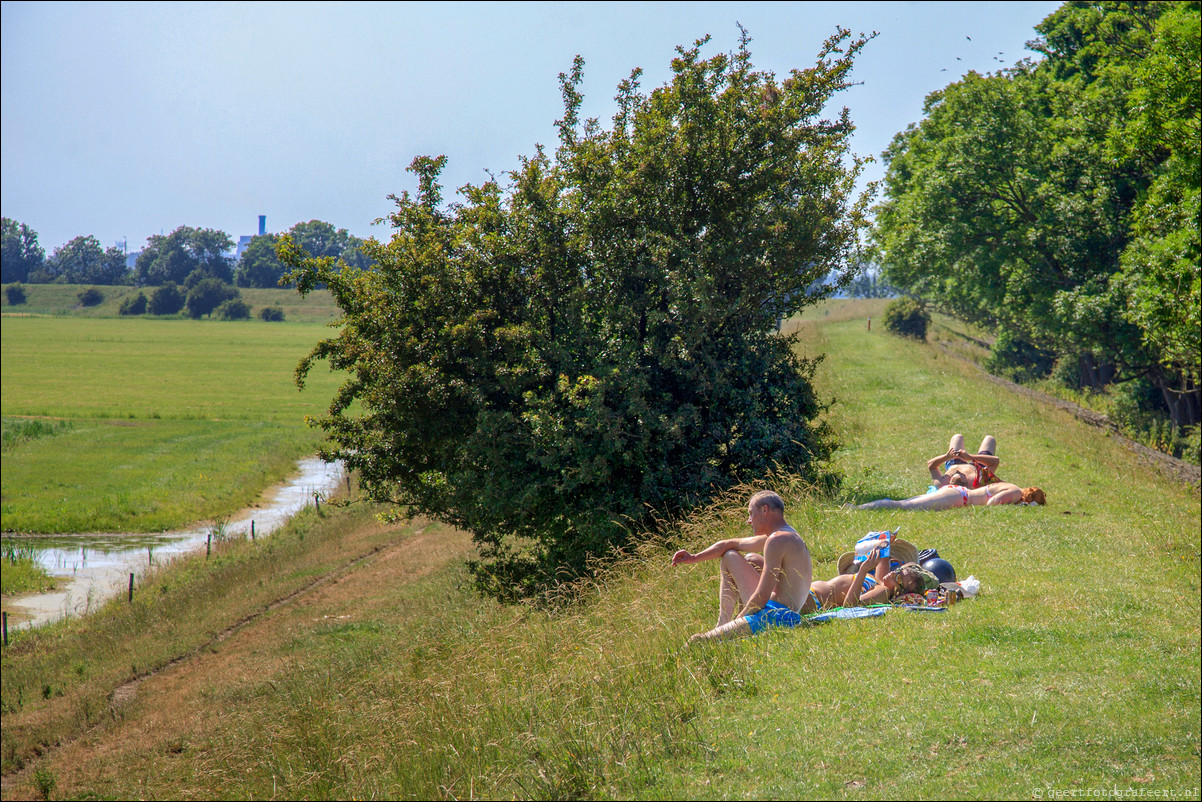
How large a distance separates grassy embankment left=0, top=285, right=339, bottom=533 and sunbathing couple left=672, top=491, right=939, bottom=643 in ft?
95.7

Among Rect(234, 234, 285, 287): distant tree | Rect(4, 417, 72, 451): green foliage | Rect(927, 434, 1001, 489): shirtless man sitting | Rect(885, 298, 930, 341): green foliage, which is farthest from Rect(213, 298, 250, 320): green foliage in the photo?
Rect(927, 434, 1001, 489): shirtless man sitting

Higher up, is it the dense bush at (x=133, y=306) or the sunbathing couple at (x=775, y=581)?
the dense bush at (x=133, y=306)

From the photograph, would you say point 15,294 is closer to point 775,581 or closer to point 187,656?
point 187,656

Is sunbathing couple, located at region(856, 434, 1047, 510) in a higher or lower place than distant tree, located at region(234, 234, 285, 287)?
lower

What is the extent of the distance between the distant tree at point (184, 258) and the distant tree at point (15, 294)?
73.6ft

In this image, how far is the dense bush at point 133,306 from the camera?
506 feet

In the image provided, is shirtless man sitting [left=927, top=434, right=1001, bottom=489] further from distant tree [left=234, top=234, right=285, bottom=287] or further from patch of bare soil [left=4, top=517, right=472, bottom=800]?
distant tree [left=234, top=234, right=285, bottom=287]

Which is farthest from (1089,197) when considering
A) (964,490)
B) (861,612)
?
(861,612)

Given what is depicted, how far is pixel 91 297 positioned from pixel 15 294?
16.0m

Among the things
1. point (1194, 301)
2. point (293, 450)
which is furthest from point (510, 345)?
point (293, 450)

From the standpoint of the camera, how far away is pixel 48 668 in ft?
61.6

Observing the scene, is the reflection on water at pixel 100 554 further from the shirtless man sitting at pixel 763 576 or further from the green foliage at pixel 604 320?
the shirtless man sitting at pixel 763 576

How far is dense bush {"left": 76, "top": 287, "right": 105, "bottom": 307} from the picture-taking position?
537 ft

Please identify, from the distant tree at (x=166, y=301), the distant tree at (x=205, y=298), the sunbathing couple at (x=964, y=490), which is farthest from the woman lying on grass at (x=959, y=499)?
the distant tree at (x=166, y=301)
